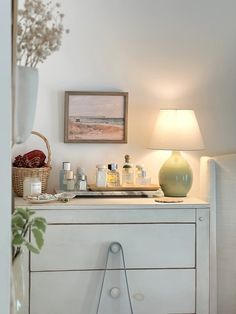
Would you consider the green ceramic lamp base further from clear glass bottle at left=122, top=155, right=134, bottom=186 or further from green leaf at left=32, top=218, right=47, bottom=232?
green leaf at left=32, top=218, right=47, bottom=232

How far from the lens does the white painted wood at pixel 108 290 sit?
77.2 inches

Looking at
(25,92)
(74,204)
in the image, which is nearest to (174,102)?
(74,204)

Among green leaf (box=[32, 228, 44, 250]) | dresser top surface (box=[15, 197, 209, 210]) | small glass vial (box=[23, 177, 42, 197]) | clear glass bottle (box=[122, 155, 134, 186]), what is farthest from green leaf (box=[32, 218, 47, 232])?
clear glass bottle (box=[122, 155, 134, 186])

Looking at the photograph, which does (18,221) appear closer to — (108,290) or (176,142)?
(108,290)

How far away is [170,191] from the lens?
2.27 metres

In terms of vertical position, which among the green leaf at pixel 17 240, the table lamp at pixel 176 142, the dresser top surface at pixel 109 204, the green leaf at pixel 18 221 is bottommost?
the dresser top surface at pixel 109 204

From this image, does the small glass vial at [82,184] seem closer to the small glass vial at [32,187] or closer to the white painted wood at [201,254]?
the small glass vial at [32,187]

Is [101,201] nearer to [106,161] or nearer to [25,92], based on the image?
[106,161]

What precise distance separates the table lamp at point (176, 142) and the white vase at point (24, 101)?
139cm

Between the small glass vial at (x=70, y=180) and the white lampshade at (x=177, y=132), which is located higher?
the white lampshade at (x=177, y=132)

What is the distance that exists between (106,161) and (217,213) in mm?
653

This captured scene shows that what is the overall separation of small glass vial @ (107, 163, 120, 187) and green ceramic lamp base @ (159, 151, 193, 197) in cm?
23
